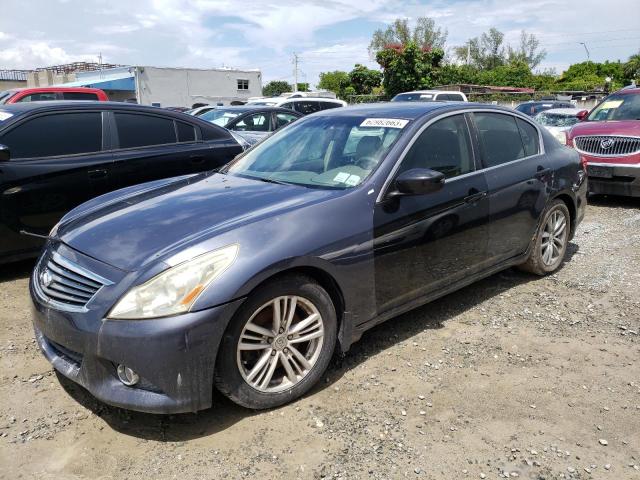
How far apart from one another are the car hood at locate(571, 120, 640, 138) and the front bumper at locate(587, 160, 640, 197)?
1.59ft

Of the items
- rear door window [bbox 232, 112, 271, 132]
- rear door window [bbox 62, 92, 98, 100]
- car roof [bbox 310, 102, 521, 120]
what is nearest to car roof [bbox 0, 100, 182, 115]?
car roof [bbox 310, 102, 521, 120]

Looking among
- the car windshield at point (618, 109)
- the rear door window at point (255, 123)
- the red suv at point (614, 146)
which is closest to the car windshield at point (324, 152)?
the red suv at point (614, 146)

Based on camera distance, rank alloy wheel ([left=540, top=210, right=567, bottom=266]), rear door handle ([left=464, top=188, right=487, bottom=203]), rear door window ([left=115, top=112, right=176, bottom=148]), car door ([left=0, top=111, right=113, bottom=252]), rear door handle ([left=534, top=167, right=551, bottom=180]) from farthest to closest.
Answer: rear door window ([left=115, top=112, right=176, bottom=148])
alloy wheel ([left=540, top=210, right=567, bottom=266])
car door ([left=0, top=111, right=113, bottom=252])
rear door handle ([left=534, top=167, right=551, bottom=180])
rear door handle ([left=464, top=188, right=487, bottom=203])

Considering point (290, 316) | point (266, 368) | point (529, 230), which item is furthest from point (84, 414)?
point (529, 230)

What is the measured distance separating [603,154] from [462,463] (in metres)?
7.14

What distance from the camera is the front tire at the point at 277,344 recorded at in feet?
9.04

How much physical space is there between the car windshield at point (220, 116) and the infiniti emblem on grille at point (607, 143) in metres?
6.25

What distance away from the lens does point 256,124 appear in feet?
34.4

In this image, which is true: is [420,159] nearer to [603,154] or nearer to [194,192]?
[194,192]

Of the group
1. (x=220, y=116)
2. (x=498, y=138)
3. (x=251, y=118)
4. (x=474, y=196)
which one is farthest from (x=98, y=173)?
(x=220, y=116)

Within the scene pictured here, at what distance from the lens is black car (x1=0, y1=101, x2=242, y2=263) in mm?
4875

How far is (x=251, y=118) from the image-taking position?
1038cm

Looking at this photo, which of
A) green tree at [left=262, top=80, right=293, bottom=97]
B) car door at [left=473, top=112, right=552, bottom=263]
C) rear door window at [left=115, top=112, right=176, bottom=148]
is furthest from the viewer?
green tree at [left=262, top=80, right=293, bottom=97]

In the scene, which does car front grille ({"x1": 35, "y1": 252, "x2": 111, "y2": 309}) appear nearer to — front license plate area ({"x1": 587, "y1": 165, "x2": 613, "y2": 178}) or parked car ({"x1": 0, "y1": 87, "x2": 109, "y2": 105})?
front license plate area ({"x1": 587, "y1": 165, "x2": 613, "y2": 178})
